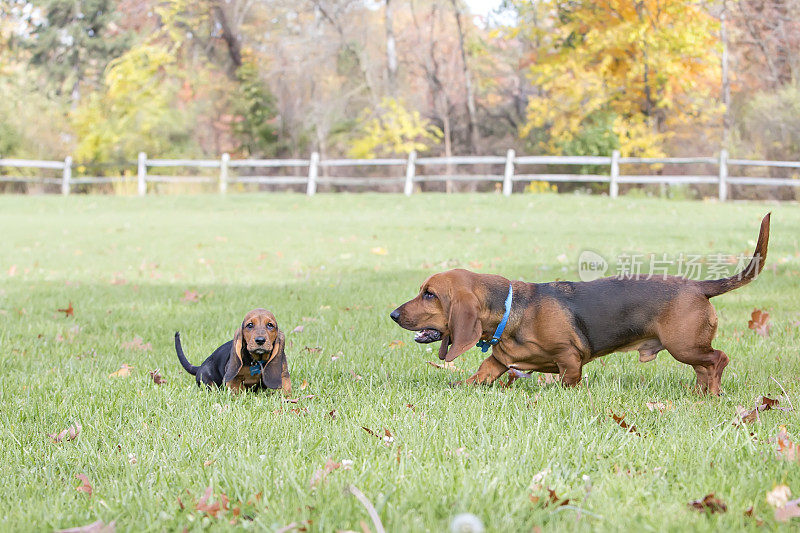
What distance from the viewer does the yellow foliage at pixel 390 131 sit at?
34.8m

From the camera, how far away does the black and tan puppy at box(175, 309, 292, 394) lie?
4.23 metres

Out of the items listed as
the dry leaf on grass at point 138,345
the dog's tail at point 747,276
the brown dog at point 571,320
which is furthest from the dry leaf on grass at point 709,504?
the dry leaf on grass at point 138,345

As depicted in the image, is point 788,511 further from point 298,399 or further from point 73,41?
point 73,41

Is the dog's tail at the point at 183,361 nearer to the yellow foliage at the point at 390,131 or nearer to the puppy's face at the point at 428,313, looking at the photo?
the puppy's face at the point at 428,313

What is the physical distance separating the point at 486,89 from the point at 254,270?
1177 inches

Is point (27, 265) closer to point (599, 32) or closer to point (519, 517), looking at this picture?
point (519, 517)

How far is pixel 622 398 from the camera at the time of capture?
13.4ft

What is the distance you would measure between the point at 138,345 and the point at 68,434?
235 cm

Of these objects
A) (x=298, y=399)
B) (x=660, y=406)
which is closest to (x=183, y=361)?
(x=298, y=399)

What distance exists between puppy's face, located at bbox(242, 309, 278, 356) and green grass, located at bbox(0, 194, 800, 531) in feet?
0.92

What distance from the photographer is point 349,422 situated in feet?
11.7

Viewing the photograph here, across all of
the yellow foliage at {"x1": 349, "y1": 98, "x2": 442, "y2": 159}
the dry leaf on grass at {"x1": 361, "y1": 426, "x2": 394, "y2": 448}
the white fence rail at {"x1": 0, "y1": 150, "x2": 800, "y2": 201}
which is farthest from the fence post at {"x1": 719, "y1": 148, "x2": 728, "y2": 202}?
the dry leaf on grass at {"x1": 361, "y1": 426, "x2": 394, "y2": 448}

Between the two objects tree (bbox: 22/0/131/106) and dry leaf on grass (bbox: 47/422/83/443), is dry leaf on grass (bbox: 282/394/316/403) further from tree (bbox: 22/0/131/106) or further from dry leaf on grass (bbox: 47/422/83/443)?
tree (bbox: 22/0/131/106)

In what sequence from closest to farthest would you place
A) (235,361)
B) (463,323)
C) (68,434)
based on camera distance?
(68,434)
(463,323)
(235,361)
